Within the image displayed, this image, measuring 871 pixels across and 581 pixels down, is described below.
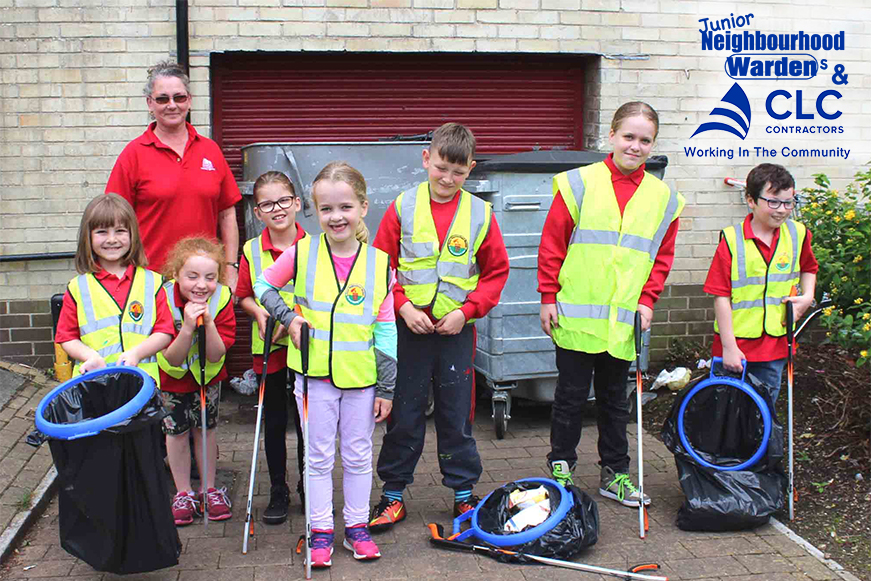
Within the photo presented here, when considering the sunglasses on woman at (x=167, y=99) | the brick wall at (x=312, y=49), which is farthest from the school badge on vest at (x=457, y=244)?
the brick wall at (x=312, y=49)

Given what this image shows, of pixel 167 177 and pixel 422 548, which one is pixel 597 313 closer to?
pixel 422 548

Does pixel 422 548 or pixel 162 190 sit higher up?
pixel 162 190

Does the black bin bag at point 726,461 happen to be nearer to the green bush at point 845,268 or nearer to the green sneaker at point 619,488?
the green sneaker at point 619,488

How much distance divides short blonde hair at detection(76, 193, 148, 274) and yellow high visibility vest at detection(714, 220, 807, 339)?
285 cm

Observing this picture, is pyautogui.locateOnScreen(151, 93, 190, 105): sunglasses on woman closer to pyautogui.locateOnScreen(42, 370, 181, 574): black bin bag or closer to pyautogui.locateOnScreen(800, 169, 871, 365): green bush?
pyautogui.locateOnScreen(42, 370, 181, 574): black bin bag

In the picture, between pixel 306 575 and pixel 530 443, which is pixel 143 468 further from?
pixel 530 443

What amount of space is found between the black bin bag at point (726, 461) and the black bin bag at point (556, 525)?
1.74 ft

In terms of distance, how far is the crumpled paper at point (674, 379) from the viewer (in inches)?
255

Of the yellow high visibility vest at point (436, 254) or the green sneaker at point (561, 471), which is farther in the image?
the green sneaker at point (561, 471)

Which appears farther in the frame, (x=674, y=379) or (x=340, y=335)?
(x=674, y=379)

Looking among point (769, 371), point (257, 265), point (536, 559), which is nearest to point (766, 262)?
point (769, 371)

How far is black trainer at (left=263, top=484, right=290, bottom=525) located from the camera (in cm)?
436

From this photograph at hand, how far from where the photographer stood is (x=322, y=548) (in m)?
3.88

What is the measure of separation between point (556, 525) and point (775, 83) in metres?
4.43
